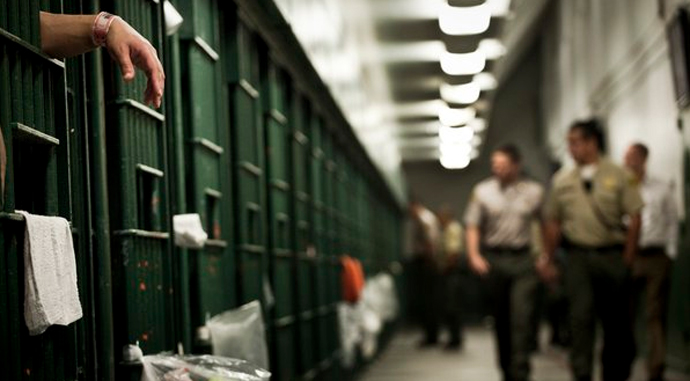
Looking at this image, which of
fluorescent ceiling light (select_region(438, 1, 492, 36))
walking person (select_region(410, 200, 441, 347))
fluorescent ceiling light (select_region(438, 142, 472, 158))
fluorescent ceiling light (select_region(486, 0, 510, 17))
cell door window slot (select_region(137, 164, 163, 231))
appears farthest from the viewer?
fluorescent ceiling light (select_region(438, 142, 472, 158))

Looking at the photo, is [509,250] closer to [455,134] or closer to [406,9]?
[406,9]

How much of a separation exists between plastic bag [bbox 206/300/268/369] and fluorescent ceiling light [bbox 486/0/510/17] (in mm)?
8081

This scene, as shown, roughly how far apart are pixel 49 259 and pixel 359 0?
32.9 feet

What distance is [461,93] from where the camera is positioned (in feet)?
60.7

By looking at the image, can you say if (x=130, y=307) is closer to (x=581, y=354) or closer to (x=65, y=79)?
(x=65, y=79)

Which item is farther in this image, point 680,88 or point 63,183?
point 680,88

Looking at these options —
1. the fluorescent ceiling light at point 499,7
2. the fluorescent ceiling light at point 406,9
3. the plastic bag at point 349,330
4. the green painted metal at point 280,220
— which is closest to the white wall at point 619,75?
the fluorescent ceiling light at point 499,7

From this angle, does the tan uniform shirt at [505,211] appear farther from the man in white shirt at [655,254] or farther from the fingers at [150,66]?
the fingers at [150,66]

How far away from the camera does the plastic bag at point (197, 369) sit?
11.2 ft

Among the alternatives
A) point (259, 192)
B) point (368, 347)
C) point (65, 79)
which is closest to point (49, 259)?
point (65, 79)

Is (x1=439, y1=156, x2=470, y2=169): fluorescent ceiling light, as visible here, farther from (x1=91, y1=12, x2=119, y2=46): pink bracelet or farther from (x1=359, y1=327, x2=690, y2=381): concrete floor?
(x1=91, y1=12, x2=119, y2=46): pink bracelet

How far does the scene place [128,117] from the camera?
346 centimetres

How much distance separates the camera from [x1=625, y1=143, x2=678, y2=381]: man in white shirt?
311 inches

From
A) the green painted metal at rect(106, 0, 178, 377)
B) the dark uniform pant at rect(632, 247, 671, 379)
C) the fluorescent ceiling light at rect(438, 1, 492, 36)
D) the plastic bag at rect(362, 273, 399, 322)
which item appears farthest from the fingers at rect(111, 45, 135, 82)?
the fluorescent ceiling light at rect(438, 1, 492, 36)
